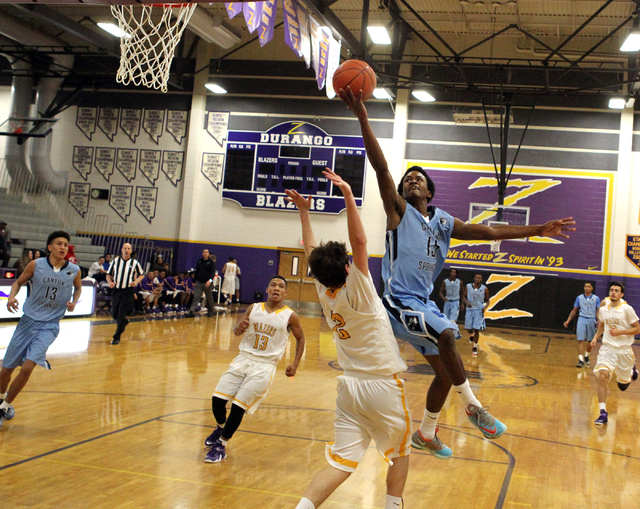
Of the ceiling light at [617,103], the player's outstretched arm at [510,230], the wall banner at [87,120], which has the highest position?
the ceiling light at [617,103]

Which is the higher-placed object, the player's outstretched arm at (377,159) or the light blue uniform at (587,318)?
the player's outstretched arm at (377,159)

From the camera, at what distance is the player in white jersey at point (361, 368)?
9.79 ft

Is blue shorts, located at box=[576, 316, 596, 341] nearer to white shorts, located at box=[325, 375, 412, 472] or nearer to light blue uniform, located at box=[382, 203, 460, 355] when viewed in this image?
light blue uniform, located at box=[382, 203, 460, 355]

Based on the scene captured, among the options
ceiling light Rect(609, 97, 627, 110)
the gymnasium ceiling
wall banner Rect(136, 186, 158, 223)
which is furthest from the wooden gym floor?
wall banner Rect(136, 186, 158, 223)

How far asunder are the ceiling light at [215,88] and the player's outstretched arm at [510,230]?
17.4 meters

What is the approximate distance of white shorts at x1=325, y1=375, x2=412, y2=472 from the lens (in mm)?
2986

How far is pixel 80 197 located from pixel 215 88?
6200 millimetres

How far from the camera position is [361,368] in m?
3.04

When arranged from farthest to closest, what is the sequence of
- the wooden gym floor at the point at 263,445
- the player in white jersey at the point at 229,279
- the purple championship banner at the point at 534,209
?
the player in white jersey at the point at 229,279 → the purple championship banner at the point at 534,209 → the wooden gym floor at the point at 263,445

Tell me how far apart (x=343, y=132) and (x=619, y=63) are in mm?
8685

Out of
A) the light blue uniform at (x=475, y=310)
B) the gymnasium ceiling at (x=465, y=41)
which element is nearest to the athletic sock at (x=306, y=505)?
the light blue uniform at (x=475, y=310)

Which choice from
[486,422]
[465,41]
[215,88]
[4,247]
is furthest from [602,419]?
[215,88]

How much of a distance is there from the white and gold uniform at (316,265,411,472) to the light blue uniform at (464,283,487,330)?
32.7ft

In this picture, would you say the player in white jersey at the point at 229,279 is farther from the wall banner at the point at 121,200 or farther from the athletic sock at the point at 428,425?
the athletic sock at the point at 428,425
